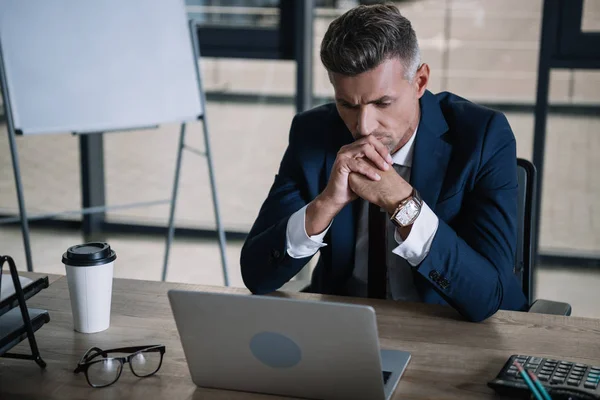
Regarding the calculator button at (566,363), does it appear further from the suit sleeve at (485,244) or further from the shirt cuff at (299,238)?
the shirt cuff at (299,238)

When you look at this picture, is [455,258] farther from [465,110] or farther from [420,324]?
[465,110]

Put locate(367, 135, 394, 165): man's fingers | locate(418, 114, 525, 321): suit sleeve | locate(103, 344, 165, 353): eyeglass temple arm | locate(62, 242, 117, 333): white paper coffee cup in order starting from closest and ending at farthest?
1. locate(103, 344, 165, 353): eyeglass temple arm
2. locate(62, 242, 117, 333): white paper coffee cup
3. locate(418, 114, 525, 321): suit sleeve
4. locate(367, 135, 394, 165): man's fingers

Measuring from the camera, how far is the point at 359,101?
1.72m

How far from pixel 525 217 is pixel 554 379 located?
0.74 metres

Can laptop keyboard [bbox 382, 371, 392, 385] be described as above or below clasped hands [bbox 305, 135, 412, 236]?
below

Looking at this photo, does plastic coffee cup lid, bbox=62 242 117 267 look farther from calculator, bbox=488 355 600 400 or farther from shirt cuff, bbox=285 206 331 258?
calculator, bbox=488 355 600 400

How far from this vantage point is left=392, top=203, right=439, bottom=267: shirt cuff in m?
A: 1.58

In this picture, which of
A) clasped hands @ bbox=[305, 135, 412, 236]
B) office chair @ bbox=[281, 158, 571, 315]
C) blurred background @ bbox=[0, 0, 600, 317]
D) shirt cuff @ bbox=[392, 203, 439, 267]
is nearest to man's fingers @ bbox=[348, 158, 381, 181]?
clasped hands @ bbox=[305, 135, 412, 236]

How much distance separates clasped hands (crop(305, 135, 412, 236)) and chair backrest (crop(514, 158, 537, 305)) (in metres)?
0.40

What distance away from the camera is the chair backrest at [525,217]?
188cm

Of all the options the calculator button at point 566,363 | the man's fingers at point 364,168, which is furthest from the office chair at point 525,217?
the calculator button at point 566,363

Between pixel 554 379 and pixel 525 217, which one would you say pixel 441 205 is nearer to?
pixel 525 217

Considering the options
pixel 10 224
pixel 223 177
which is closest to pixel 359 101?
pixel 223 177

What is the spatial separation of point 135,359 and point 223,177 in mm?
3033
